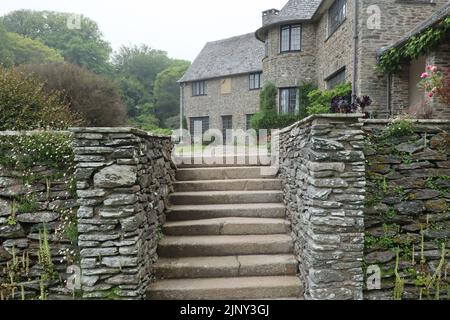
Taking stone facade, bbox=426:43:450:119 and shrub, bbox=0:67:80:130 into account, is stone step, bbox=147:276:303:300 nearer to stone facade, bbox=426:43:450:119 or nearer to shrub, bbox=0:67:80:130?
shrub, bbox=0:67:80:130

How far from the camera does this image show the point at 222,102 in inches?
857

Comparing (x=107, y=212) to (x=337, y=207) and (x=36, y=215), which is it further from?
(x=337, y=207)

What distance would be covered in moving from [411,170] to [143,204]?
3.26 m

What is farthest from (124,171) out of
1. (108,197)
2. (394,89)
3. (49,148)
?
(394,89)

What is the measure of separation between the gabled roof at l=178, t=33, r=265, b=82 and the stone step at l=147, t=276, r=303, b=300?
57.0 ft

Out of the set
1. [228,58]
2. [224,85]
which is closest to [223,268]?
[224,85]

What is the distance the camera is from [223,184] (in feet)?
17.8

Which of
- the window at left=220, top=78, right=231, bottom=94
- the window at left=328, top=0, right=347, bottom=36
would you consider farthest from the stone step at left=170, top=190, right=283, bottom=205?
the window at left=220, top=78, right=231, bottom=94

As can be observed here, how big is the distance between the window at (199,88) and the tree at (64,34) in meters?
14.1

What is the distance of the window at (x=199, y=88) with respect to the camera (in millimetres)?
22800

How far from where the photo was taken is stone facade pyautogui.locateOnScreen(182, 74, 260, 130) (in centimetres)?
2039

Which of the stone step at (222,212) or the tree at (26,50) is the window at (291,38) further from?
the tree at (26,50)

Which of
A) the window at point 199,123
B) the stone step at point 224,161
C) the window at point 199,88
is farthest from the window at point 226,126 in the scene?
the stone step at point 224,161

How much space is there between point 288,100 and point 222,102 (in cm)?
755
